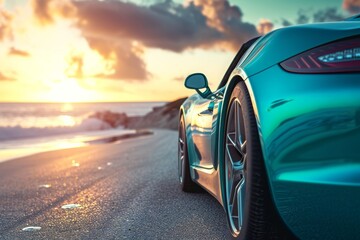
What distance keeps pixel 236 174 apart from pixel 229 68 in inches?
50.2

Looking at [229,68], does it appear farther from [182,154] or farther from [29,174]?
[29,174]

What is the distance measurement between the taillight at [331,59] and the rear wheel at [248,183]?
34cm

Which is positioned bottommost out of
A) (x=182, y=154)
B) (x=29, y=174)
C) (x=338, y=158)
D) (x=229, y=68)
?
(x=29, y=174)

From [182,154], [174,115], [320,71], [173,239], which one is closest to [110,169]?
[182,154]

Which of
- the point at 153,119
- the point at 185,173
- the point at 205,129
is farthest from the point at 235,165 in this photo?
the point at 153,119

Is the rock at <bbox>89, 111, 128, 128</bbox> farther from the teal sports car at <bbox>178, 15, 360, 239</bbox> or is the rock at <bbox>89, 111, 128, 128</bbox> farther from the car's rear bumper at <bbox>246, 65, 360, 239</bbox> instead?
the car's rear bumper at <bbox>246, 65, 360, 239</bbox>

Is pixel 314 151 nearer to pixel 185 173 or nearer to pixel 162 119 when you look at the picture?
pixel 185 173

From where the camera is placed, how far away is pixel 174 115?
77.5ft

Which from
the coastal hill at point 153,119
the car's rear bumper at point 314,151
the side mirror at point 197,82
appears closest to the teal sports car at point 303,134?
the car's rear bumper at point 314,151

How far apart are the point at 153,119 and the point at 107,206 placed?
21.2 metres

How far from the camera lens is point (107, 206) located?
12.1 feet

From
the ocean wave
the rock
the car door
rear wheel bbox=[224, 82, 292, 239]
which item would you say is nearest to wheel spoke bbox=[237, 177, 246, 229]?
rear wheel bbox=[224, 82, 292, 239]

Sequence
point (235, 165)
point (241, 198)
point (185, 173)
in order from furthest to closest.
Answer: point (185, 173) < point (235, 165) < point (241, 198)

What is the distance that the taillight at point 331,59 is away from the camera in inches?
70.0
